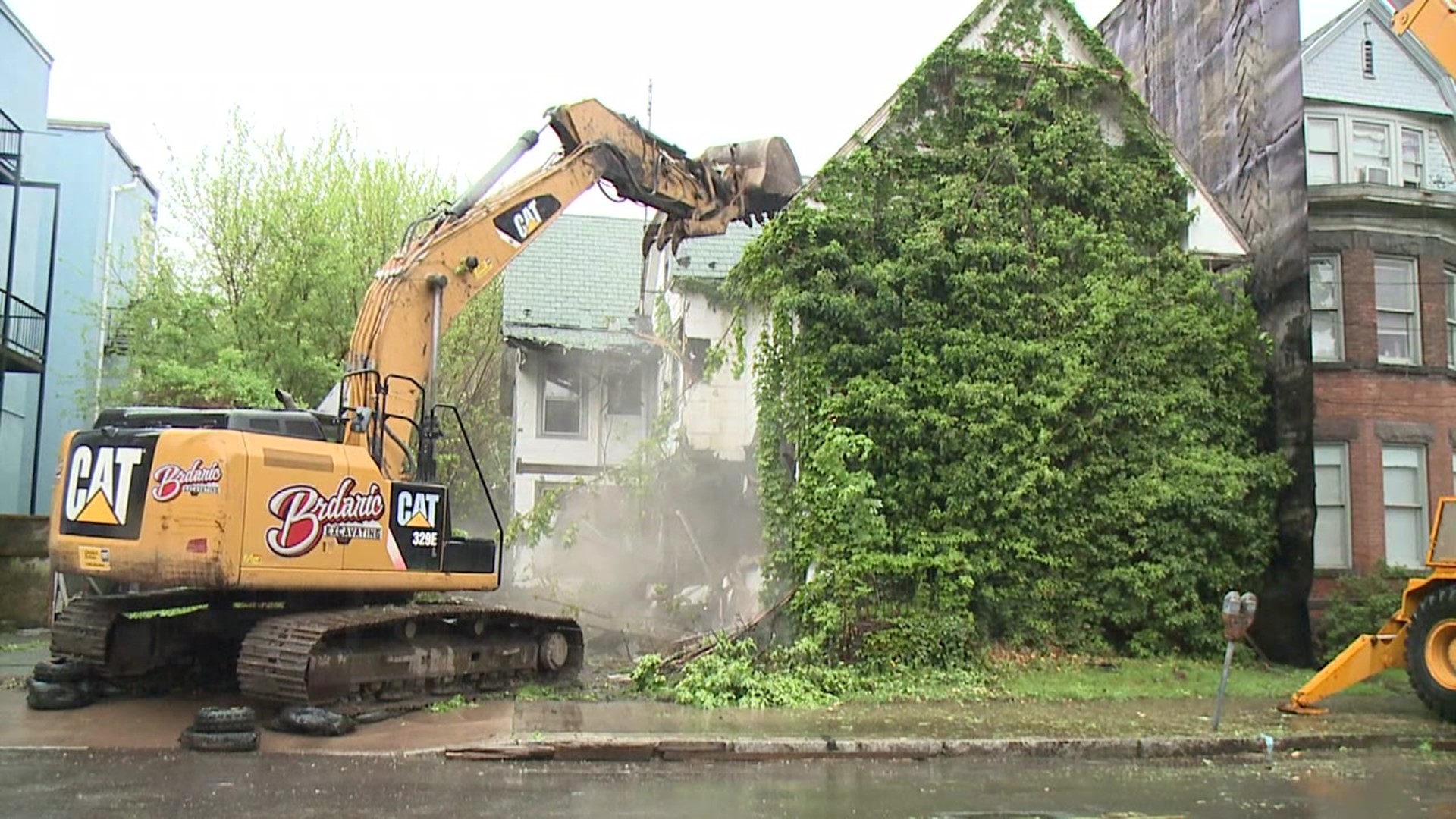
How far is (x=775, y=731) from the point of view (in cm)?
977

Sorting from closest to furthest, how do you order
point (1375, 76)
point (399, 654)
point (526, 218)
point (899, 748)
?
point (899, 748), point (399, 654), point (526, 218), point (1375, 76)

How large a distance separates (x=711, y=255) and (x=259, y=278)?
8444mm

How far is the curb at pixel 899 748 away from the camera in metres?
8.83

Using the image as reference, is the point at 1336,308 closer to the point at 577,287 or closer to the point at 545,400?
the point at 577,287

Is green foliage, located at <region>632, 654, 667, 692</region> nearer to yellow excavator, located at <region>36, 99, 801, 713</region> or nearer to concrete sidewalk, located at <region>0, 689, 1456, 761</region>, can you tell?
concrete sidewalk, located at <region>0, 689, 1456, 761</region>

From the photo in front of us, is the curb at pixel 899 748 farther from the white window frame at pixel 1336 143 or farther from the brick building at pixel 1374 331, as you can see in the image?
the white window frame at pixel 1336 143

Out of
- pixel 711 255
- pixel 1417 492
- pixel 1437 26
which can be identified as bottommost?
pixel 1417 492

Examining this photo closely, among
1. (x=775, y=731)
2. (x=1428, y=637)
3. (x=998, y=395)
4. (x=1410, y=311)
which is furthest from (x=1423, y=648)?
(x=1410, y=311)

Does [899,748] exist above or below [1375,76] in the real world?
below

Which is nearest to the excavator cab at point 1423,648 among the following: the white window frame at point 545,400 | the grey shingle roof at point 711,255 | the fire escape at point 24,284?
the grey shingle roof at point 711,255

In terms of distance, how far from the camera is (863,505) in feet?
42.7

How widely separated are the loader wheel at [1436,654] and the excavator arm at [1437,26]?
5.25m

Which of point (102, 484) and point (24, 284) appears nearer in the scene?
point (102, 484)

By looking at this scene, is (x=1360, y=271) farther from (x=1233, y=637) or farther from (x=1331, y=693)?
(x=1233, y=637)
